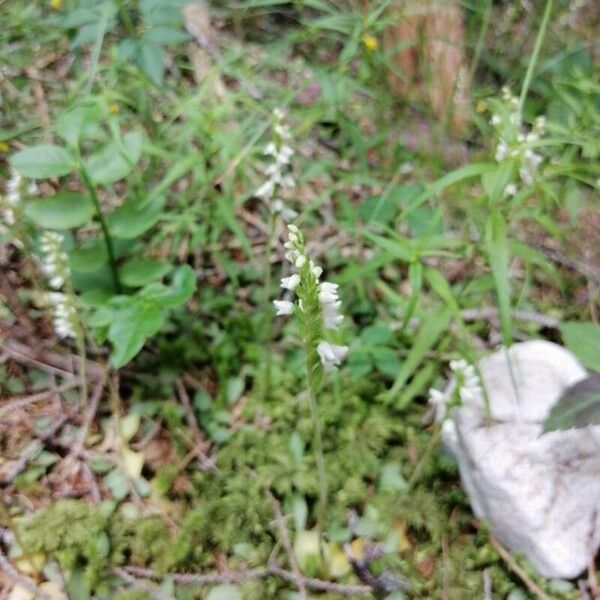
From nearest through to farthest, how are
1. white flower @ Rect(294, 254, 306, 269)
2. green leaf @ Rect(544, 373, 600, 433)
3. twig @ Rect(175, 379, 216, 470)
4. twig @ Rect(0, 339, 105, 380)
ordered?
1. white flower @ Rect(294, 254, 306, 269)
2. green leaf @ Rect(544, 373, 600, 433)
3. twig @ Rect(175, 379, 216, 470)
4. twig @ Rect(0, 339, 105, 380)

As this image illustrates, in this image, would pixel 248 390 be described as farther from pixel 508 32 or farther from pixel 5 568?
pixel 508 32

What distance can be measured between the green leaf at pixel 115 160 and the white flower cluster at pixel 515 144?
0.97m

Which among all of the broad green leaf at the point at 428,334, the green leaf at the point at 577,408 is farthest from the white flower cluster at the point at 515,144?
the green leaf at the point at 577,408

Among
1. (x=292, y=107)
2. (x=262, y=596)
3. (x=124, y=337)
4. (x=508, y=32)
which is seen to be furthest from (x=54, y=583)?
(x=508, y=32)

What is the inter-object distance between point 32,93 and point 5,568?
188 cm

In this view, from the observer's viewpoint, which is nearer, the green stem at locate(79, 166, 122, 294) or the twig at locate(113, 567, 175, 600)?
the twig at locate(113, 567, 175, 600)

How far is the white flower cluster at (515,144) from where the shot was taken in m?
1.46

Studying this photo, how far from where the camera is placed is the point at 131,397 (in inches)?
78.6

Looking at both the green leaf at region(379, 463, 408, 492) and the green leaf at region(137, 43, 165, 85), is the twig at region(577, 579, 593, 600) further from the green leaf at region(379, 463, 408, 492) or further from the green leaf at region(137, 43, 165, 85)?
the green leaf at region(137, 43, 165, 85)

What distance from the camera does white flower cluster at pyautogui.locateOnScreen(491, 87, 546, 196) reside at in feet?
4.78

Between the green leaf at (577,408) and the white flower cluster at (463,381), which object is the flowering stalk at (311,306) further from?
the green leaf at (577,408)

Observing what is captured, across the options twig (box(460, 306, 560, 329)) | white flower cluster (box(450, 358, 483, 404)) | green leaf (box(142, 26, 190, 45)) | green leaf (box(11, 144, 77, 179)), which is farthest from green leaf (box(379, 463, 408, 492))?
green leaf (box(142, 26, 190, 45))

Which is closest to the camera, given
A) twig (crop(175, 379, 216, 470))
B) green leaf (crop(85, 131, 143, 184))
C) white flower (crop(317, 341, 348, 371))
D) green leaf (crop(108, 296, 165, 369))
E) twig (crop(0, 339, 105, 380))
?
white flower (crop(317, 341, 348, 371))

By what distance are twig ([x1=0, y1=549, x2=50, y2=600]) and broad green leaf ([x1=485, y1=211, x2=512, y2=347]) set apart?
4.20 ft
